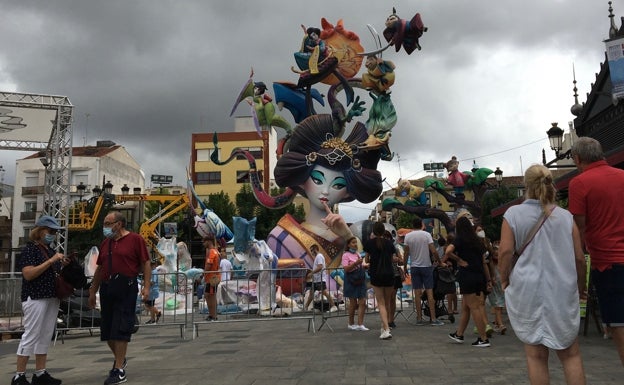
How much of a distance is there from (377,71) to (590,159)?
42.0 ft

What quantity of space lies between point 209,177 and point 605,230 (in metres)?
52.4

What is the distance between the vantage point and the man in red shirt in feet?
→ 11.7

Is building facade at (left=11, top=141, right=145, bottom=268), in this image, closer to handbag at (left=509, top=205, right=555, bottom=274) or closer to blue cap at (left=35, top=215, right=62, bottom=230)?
blue cap at (left=35, top=215, right=62, bottom=230)

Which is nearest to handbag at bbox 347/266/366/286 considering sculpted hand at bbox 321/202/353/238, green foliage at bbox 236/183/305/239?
sculpted hand at bbox 321/202/353/238

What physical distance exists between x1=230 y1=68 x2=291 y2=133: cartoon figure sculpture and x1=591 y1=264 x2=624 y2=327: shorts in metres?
14.8

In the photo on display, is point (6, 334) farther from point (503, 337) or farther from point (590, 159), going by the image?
point (590, 159)

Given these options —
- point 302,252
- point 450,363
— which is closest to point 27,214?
point 302,252

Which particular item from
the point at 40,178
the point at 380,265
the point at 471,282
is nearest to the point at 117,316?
the point at 380,265

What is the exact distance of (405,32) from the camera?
51.5ft

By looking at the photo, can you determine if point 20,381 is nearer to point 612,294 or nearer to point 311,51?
point 612,294

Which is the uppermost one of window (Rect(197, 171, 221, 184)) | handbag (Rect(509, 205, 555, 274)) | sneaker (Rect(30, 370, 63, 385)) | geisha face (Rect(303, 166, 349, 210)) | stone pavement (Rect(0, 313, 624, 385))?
window (Rect(197, 171, 221, 184))

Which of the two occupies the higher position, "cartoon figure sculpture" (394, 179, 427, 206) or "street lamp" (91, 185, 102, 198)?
"street lamp" (91, 185, 102, 198)

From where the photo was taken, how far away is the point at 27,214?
150 feet

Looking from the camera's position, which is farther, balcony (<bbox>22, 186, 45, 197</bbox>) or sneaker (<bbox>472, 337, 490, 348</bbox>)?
balcony (<bbox>22, 186, 45, 197</bbox>)
